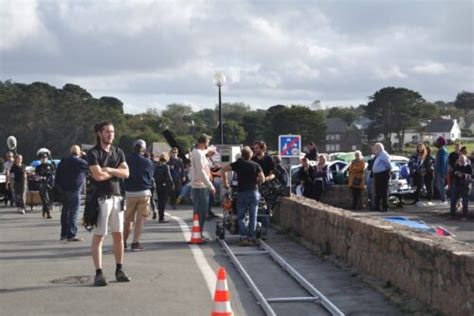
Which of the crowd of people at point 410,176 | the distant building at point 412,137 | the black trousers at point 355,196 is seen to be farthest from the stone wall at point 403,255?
the distant building at point 412,137

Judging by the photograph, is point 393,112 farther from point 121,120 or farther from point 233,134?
point 121,120

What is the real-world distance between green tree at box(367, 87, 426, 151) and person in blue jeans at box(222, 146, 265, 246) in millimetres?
94699

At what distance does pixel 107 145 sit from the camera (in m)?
9.45

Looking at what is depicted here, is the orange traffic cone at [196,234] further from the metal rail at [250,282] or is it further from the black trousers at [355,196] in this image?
the black trousers at [355,196]

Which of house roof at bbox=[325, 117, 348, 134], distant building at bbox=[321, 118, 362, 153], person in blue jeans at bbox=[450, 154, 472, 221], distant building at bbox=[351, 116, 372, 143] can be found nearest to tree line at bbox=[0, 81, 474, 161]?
distant building at bbox=[321, 118, 362, 153]

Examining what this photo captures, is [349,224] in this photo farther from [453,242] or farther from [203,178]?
[203,178]

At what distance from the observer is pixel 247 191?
1312 cm

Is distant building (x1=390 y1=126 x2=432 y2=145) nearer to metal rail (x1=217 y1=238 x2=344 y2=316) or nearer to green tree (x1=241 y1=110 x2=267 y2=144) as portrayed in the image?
green tree (x1=241 y1=110 x2=267 y2=144)

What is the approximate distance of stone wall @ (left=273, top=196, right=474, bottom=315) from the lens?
688cm

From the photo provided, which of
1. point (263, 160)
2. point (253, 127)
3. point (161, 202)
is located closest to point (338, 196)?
point (161, 202)

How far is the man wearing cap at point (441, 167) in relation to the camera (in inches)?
814

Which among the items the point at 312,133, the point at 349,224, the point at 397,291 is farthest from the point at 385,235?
the point at 312,133

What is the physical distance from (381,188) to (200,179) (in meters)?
7.38

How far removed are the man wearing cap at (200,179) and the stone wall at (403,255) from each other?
2.04 meters
